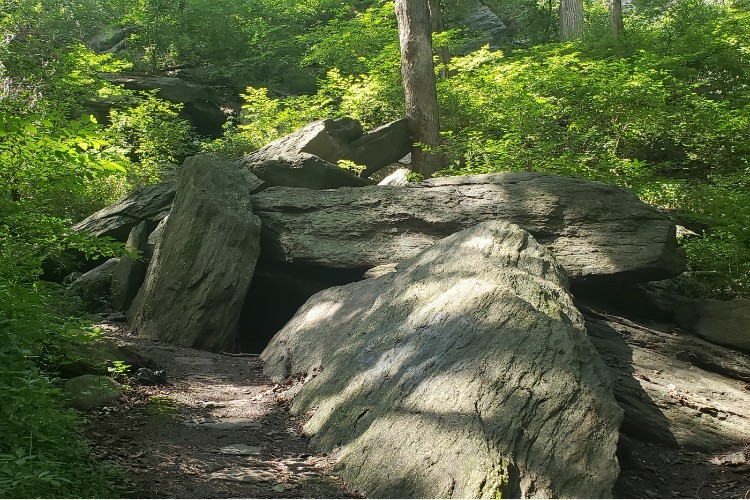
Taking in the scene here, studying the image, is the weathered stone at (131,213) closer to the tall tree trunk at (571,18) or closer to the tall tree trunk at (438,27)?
the tall tree trunk at (438,27)

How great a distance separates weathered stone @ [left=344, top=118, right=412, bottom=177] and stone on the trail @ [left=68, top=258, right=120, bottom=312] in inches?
202

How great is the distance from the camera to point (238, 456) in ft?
16.1

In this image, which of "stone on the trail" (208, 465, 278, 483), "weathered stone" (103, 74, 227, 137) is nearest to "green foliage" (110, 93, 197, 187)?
"weathered stone" (103, 74, 227, 137)

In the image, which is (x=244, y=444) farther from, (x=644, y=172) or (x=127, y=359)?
(x=644, y=172)

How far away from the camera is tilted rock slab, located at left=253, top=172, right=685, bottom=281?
309 inches

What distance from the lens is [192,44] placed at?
20.6 meters

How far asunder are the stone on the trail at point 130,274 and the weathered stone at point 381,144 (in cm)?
440

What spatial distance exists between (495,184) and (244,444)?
211 inches

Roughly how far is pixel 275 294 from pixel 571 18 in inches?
521

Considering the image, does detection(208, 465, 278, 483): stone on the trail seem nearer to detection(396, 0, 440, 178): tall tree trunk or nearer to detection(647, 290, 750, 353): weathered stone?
detection(647, 290, 750, 353): weathered stone

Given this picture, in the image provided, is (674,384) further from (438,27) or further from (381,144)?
(438,27)

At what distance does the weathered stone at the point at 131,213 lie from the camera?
11172mm

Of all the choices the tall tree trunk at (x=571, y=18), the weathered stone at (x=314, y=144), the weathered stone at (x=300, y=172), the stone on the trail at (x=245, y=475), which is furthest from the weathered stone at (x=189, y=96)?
the stone on the trail at (x=245, y=475)

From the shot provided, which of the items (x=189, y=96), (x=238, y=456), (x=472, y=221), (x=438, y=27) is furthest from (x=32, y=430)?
(x=438, y=27)
